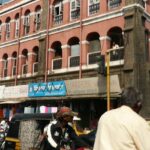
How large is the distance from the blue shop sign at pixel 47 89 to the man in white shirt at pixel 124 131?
18739 millimetres

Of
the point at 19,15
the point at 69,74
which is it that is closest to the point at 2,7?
the point at 19,15

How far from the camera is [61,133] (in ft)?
18.3

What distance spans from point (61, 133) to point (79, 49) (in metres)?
17.1

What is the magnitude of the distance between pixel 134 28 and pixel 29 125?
11863mm

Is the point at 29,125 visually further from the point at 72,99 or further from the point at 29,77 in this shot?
the point at 29,77

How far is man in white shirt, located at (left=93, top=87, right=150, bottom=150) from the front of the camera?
2.89 m

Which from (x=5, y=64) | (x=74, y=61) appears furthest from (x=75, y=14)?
(x=5, y=64)

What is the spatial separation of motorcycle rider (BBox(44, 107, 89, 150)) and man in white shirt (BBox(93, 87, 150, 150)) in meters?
2.41

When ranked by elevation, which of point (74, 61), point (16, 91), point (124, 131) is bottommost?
point (124, 131)

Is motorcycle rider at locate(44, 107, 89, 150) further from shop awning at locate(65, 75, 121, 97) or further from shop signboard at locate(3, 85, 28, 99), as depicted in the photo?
shop signboard at locate(3, 85, 28, 99)

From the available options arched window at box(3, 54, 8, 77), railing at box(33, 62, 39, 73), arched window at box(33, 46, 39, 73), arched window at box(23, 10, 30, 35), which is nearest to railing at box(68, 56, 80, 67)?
railing at box(33, 62, 39, 73)

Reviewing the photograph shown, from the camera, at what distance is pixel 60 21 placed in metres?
24.4

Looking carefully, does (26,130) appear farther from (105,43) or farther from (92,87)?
(105,43)

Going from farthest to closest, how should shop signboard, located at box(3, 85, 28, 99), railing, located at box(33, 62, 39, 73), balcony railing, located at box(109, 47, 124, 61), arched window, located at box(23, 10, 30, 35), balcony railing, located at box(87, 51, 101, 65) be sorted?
1. arched window, located at box(23, 10, 30, 35)
2. railing, located at box(33, 62, 39, 73)
3. shop signboard, located at box(3, 85, 28, 99)
4. balcony railing, located at box(87, 51, 101, 65)
5. balcony railing, located at box(109, 47, 124, 61)
